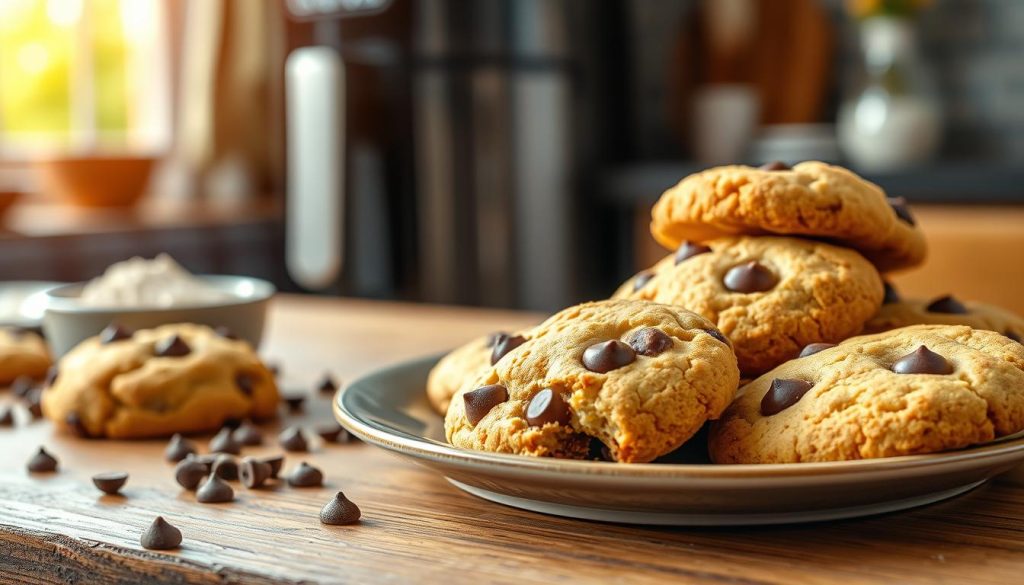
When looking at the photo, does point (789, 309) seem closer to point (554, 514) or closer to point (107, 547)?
point (554, 514)

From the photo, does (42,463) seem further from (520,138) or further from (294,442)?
(520,138)

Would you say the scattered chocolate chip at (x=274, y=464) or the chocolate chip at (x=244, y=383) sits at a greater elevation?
the scattered chocolate chip at (x=274, y=464)

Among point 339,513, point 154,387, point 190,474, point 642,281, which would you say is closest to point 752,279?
point 642,281

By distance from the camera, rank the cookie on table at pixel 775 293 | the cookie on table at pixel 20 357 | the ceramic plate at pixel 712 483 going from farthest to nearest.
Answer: the cookie on table at pixel 20 357, the cookie on table at pixel 775 293, the ceramic plate at pixel 712 483

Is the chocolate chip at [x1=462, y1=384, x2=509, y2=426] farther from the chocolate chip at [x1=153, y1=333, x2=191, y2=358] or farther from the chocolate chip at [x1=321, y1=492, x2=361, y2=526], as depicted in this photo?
the chocolate chip at [x1=153, y1=333, x2=191, y2=358]

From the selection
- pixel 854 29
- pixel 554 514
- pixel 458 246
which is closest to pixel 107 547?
pixel 554 514

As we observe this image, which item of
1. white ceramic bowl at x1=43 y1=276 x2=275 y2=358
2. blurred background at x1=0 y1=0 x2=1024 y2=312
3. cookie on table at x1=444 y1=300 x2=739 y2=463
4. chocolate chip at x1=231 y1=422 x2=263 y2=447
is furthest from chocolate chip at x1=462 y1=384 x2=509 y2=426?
blurred background at x1=0 y1=0 x2=1024 y2=312

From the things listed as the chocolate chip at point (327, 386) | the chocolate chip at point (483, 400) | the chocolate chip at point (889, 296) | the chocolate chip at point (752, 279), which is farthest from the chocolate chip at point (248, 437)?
the chocolate chip at point (889, 296)

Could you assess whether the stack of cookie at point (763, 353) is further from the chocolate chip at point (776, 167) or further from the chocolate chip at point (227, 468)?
the chocolate chip at point (227, 468)
